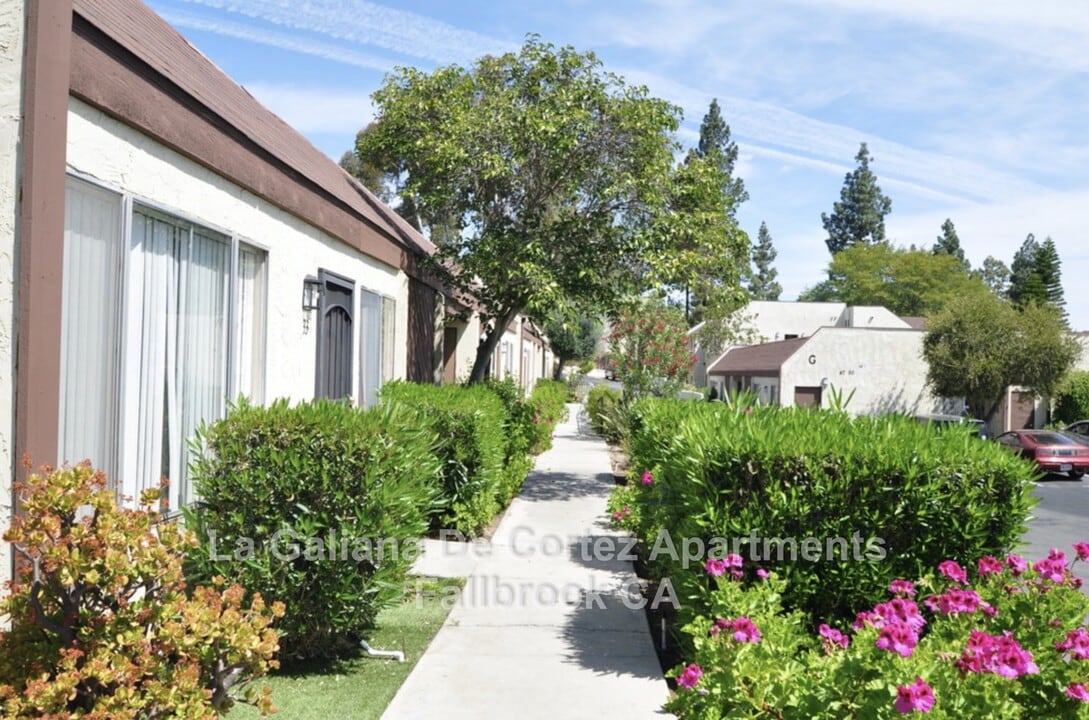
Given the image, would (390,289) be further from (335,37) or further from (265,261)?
(265,261)

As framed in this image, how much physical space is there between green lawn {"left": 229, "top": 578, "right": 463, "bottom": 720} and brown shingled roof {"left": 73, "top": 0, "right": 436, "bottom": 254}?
3779mm

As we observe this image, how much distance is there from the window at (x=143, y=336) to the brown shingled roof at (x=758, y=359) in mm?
32720

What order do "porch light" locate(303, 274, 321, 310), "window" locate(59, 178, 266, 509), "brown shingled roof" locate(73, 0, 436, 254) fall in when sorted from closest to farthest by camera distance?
"window" locate(59, 178, 266, 509) < "brown shingled roof" locate(73, 0, 436, 254) < "porch light" locate(303, 274, 321, 310)

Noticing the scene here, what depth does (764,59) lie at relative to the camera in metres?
9.40

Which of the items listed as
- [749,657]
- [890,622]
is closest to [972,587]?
[890,622]

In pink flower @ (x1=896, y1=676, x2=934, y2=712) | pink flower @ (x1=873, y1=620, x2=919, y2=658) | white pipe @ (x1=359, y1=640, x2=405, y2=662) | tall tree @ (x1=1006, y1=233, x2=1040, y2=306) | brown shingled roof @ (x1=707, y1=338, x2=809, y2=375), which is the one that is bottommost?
white pipe @ (x1=359, y1=640, x2=405, y2=662)

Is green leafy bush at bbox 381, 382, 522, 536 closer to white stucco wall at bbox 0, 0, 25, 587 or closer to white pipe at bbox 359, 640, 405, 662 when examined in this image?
white pipe at bbox 359, 640, 405, 662

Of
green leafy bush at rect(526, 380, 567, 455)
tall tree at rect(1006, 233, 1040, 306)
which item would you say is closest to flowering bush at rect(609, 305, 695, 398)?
green leafy bush at rect(526, 380, 567, 455)

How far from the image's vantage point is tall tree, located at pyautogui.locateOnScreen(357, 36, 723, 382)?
37.4 ft

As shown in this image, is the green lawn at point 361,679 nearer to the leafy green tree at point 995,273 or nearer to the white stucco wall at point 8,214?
the white stucco wall at point 8,214

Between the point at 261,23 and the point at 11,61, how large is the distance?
6.37m

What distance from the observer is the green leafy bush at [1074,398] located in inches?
1240

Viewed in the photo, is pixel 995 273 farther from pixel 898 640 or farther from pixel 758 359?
pixel 898 640

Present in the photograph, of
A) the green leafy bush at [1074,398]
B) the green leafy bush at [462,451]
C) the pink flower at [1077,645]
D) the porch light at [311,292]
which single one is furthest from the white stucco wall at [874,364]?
the pink flower at [1077,645]
